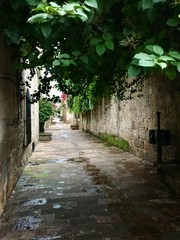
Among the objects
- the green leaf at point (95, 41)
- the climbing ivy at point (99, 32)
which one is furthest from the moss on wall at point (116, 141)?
the green leaf at point (95, 41)

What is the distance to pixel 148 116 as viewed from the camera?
5719mm

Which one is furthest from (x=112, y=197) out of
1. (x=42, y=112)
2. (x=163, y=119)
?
(x=42, y=112)

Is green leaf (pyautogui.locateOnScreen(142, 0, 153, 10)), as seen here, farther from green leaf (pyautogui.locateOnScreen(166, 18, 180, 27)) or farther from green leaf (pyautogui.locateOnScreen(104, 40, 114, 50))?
green leaf (pyautogui.locateOnScreen(104, 40, 114, 50))

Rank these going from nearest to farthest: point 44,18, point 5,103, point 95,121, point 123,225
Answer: point 44,18 < point 123,225 < point 5,103 < point 95,121

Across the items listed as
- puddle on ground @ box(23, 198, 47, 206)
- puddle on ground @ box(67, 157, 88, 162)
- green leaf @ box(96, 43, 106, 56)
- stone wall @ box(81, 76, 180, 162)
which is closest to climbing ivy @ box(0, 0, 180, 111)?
green leaf @ box(96, 43, 106, 56)

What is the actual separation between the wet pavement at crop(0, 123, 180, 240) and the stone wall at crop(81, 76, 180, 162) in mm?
744

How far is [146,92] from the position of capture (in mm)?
5832

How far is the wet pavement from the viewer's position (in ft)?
7.86

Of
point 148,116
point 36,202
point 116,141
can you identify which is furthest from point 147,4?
point 116,141

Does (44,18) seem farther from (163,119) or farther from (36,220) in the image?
(163,119)

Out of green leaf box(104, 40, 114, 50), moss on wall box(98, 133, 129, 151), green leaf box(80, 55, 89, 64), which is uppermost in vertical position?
green leaf box(104, 40, 114, 50)

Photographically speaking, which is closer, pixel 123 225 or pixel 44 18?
pixel 44 18

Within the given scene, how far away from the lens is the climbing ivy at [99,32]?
146 cm

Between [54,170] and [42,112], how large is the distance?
5873 mm
